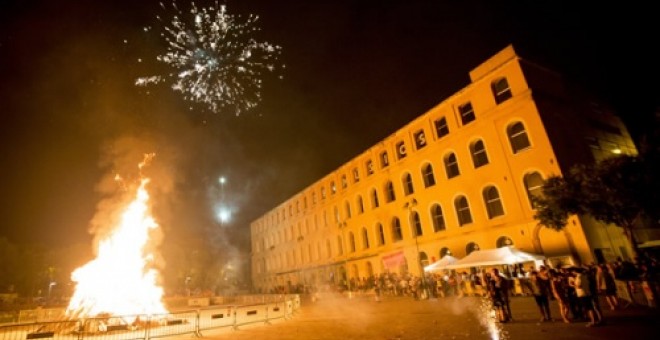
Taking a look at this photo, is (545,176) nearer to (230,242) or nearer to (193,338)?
(193,338)

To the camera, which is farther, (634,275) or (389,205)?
(389,205)

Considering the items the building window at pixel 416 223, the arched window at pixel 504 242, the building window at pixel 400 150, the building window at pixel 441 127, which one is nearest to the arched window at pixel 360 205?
the building window at pixel 400 150

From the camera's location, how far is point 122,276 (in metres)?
20.2

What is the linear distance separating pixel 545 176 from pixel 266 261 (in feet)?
160

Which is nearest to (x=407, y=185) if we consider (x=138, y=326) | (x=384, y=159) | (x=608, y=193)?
(x=384, y=159)

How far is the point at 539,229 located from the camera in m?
21.5

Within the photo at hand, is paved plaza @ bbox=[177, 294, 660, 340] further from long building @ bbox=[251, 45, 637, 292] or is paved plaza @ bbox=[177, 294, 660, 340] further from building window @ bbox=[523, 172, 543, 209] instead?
building window @ bbox=[523, 172, 543, 209]

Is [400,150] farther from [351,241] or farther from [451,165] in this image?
[351,241]

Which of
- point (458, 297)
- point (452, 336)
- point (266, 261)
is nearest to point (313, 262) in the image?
point (266, 261)

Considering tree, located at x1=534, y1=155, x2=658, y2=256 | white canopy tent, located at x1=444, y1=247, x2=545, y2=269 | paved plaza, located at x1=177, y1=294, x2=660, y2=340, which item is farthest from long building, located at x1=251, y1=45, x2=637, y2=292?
paved plaza, located at x1=177, y1=294, x2=660, y2=340

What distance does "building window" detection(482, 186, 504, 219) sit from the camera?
80.1 feet

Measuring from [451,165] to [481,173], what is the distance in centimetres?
332

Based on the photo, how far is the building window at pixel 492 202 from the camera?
24.4 m

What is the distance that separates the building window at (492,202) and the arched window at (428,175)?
17.5 ft
